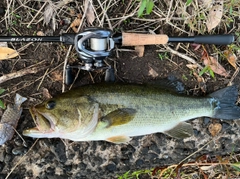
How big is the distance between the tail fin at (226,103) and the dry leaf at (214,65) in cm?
20

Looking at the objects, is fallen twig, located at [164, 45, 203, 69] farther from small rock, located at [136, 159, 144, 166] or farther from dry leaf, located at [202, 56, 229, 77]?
small rock, located at [136, 159, 144, 166]

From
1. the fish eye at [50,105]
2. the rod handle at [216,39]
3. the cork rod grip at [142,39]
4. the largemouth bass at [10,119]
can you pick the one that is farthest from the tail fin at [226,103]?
the largemouth bass at [10,119]

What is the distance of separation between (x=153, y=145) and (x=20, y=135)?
4.75ft

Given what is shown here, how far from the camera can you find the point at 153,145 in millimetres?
3574

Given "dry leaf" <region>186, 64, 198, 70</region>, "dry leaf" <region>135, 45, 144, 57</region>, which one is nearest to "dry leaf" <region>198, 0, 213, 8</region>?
"dry leaf" <region>186, 64, 198, 70</region>

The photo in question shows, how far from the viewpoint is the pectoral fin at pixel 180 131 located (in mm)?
3385

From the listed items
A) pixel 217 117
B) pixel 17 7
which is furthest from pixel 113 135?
pixel 17 7

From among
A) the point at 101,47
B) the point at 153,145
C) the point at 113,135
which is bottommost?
the point at 153,145

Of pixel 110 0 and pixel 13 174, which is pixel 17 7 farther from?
pixel 13 174

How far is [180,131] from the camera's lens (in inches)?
134

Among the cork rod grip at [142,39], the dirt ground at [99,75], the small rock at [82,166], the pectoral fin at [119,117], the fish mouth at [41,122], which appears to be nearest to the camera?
the fish mouth at [41,122]

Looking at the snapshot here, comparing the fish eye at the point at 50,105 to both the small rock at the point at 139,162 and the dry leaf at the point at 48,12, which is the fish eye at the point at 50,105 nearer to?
the dry leaf at the point at 48,12

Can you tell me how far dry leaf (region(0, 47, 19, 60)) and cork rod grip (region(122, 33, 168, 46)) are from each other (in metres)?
1.17

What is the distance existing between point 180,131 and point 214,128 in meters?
0.47
